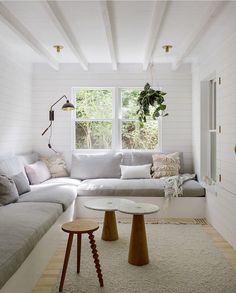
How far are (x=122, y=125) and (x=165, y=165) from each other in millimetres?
1147

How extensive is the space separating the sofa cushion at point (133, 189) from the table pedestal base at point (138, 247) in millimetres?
1628

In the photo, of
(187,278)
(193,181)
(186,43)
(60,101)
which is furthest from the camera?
(60,101)

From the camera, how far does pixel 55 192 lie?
13.6ft

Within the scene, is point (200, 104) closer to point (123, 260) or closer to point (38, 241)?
point (123, 260)

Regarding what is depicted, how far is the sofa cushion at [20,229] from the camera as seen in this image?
212cm

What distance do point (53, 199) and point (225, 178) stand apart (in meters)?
2.05

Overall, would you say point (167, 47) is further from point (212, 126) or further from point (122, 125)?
point (122, 125)

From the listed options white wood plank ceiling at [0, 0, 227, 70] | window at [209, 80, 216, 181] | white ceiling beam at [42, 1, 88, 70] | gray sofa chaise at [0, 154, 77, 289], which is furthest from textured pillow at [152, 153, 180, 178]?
white ceiling beam at [42, 1, 88, 70]

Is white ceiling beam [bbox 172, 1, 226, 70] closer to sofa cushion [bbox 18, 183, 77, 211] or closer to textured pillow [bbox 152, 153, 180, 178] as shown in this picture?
textured pillow [bbox 152, 153, 180, 178]

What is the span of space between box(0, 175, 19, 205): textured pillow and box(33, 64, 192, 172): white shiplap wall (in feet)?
7.75

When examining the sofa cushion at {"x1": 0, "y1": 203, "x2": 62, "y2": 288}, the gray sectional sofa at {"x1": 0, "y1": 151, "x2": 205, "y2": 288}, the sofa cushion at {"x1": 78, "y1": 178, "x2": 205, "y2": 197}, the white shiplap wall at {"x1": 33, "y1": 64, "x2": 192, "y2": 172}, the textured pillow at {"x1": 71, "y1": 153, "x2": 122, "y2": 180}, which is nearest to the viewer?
the sofa cushion at {"x1": 0, "y1": 203, "x2": 62, "y2": 288}

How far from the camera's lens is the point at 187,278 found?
2.84 m

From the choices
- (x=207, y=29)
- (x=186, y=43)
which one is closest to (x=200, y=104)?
(x=186, y=43)

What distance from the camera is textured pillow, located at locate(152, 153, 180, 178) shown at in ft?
17.9
